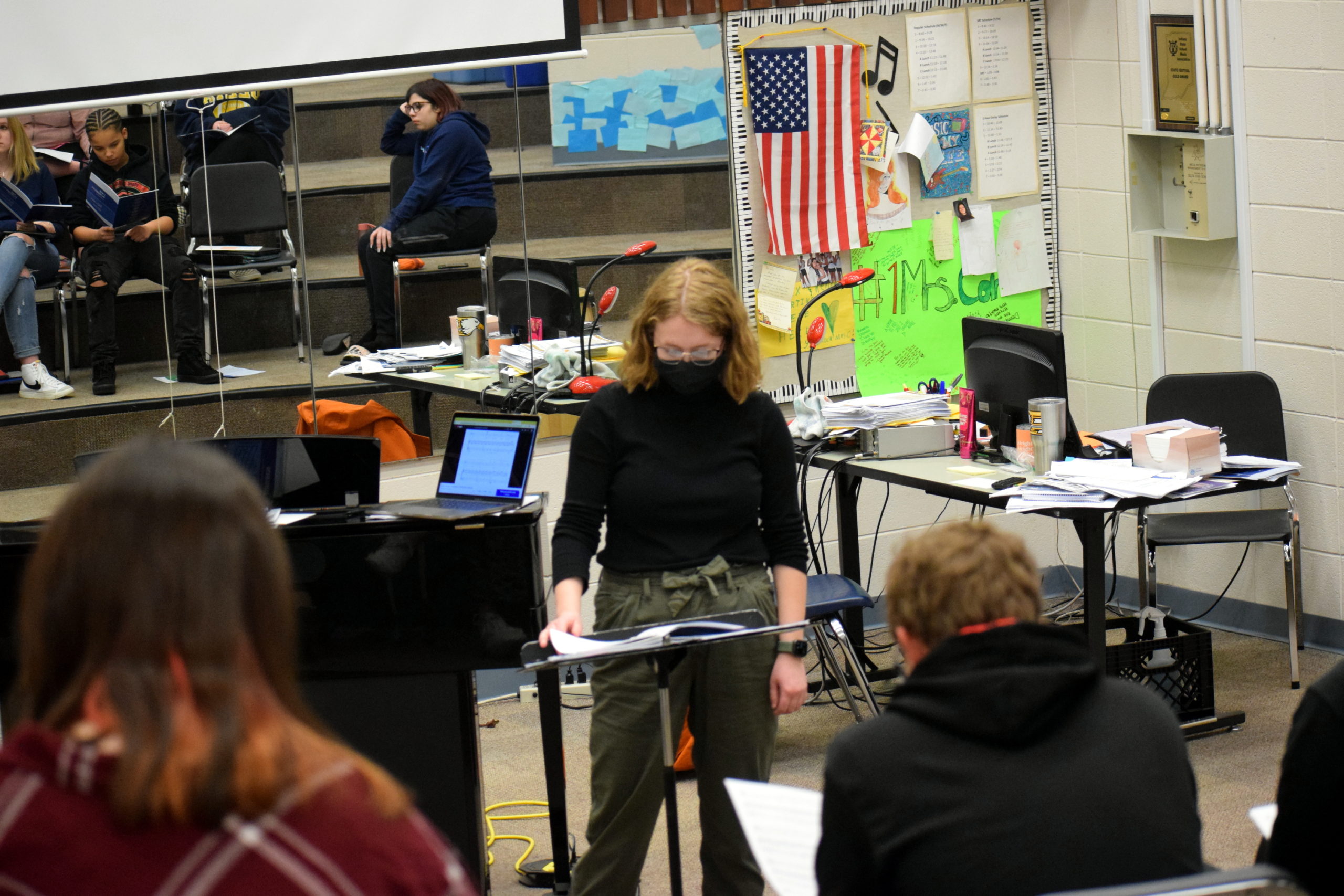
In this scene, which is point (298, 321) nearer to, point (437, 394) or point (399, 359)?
point (399, 359)

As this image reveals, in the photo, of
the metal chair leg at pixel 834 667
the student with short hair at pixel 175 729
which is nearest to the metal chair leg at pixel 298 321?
the metal chair leg at pixel 834 667

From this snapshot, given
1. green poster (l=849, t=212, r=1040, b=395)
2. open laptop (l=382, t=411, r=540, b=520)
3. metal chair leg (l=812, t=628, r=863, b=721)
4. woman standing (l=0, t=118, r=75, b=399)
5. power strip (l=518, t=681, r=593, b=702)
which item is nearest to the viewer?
open laptop (l=382, t=411, r=540, b=520)

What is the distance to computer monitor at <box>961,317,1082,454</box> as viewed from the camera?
12.8 ft

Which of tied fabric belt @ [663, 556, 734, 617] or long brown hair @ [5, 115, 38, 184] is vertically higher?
long brown hair @ [5, 115, 38, 184]

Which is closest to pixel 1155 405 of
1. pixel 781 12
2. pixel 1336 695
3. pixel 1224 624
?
pixel 1224 624

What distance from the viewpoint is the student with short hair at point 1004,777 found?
1446 mm

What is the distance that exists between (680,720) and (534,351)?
2111 mm

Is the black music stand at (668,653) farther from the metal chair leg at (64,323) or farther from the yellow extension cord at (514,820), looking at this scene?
the metal chair leg at (64,323)

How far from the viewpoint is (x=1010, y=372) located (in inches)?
159

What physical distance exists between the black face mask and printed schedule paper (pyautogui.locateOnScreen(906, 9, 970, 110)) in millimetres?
2686

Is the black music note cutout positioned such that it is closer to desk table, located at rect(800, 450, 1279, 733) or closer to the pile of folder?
desk table, located at rect(800, 450, 1279, 733)

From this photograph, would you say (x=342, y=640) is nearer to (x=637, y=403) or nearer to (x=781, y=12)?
(x=637, y=403)

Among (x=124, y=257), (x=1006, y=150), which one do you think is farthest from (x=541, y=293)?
(x=1006, y=150)

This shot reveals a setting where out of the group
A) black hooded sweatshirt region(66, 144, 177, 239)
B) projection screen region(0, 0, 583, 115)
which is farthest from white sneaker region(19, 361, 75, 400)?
projection screen region(0, 0, 583, 115)
